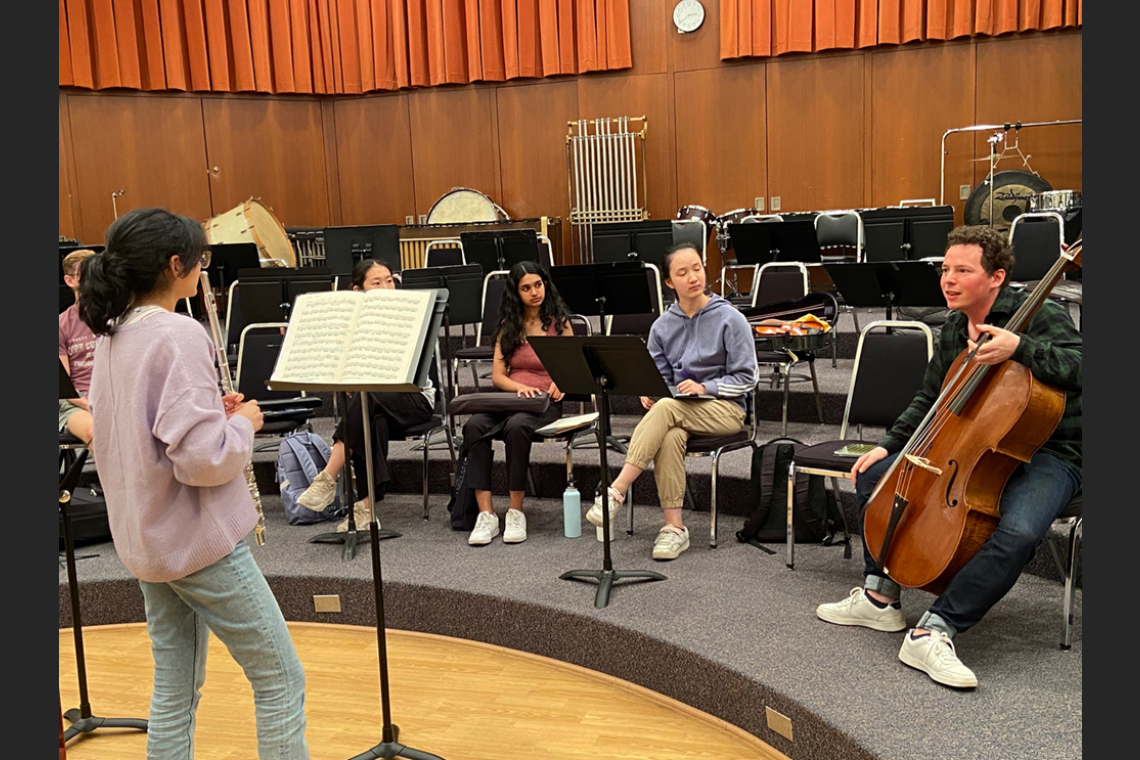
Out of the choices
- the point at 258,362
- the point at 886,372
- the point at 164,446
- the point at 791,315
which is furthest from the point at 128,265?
the point at 791,315

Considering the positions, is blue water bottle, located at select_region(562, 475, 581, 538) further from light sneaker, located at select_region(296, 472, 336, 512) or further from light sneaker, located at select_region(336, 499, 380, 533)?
light sneaker, located at select_region(296, 472, 336, 512)

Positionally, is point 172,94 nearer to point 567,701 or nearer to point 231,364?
point 231,364

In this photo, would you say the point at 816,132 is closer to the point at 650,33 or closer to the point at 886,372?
the point at 650,33

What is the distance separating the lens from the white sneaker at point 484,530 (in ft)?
13.1

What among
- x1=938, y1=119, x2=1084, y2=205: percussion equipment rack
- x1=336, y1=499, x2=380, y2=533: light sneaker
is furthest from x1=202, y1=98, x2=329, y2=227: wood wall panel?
x1=336, y1=499, x2=380, y2=533: light sneaker

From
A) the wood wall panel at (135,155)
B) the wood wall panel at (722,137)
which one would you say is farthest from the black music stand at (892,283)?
the wood wall panel at (135,155)

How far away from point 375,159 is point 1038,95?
6854 millimetres

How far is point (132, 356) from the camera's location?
71.2 inches

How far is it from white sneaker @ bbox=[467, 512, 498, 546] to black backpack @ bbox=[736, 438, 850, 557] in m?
1.03

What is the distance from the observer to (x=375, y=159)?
35.3ft

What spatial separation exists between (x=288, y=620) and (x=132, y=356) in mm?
2296

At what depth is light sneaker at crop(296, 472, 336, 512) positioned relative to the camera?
4.35 metres

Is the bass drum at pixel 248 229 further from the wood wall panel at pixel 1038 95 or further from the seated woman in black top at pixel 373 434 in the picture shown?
the wood wall panel at pixel 1038 95

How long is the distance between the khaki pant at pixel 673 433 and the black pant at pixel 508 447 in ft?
1.74
